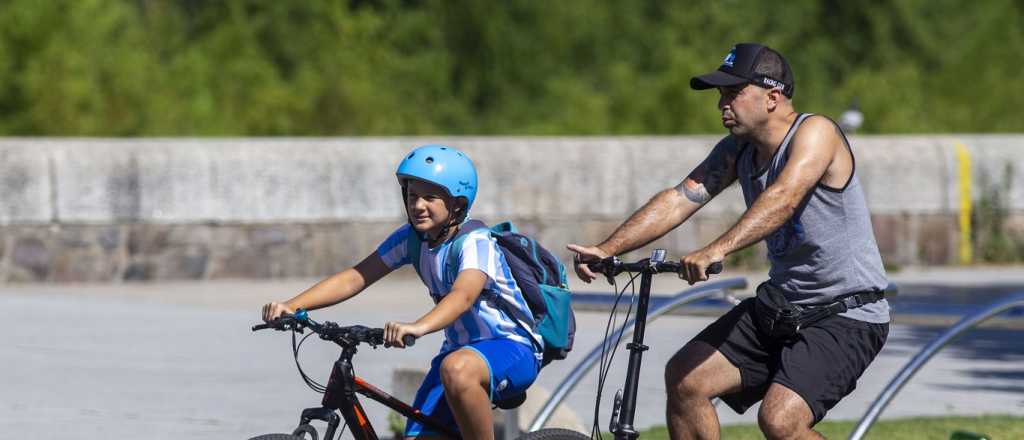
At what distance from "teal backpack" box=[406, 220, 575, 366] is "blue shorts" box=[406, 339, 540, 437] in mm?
78

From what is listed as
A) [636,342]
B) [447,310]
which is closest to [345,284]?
[447,310]

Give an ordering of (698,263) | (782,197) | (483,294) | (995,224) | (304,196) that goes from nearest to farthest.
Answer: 1. (698,263)
2. (782,197)
3. (483,294)
4. (304,196)
5. (995,224)

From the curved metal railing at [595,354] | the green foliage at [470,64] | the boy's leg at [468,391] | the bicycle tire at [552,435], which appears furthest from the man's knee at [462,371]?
the green foliage at [470,64]

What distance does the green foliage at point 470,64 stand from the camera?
742 inches

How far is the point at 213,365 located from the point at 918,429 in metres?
3.82

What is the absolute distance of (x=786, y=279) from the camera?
5207 millimetres

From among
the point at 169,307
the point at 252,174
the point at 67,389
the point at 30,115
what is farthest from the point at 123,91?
the point at 67,389

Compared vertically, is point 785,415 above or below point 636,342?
Result: below

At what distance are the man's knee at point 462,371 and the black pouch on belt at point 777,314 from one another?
0.78 meters

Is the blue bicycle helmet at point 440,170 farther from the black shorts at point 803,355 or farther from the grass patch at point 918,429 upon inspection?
the grass patch at point 918,429

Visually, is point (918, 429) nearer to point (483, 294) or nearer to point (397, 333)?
point (483, 294)

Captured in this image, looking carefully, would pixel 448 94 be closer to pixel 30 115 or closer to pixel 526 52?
pixel 526 52

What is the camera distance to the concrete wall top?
42.6 feet

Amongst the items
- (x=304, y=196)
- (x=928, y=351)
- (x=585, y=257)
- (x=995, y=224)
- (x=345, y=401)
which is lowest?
(x=995, y=224)
